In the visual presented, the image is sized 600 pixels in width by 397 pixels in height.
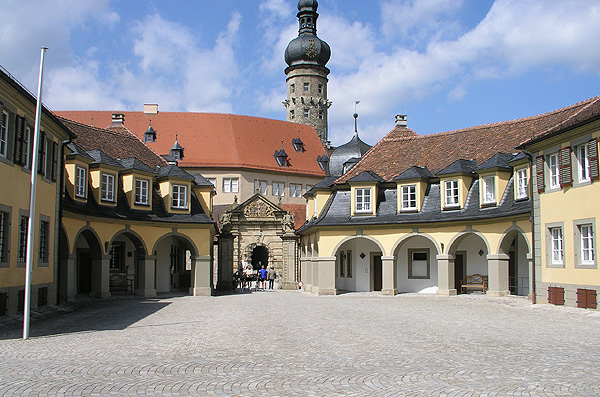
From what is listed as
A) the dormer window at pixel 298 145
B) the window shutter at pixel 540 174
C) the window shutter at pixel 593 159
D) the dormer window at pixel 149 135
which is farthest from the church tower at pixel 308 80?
the window shutter at pixel 593 159

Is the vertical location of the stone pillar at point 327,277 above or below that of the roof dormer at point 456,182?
below

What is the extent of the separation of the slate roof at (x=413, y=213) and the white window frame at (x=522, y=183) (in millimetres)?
389

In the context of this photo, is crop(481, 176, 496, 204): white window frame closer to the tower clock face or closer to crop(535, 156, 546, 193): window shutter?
crop(535, 156, 546, 193): window shutter

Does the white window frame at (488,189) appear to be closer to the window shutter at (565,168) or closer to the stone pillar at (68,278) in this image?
the window shutter at (565,168)

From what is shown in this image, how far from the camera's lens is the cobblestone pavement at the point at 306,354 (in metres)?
8.45

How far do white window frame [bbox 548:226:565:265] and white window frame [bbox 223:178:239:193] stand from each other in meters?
40.0

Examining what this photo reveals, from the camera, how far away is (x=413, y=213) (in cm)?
3159

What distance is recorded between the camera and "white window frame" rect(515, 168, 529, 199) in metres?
25.8

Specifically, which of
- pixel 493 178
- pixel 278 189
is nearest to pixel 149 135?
pixel 278 189

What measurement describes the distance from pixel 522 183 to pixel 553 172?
3.45 meters

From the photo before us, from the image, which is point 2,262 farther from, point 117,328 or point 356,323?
point 356,323

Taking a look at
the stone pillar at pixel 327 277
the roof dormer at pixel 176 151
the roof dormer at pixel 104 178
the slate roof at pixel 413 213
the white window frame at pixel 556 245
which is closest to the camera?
the white window frame at pixel 556 245

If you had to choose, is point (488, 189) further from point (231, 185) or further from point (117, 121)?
point (231, 185)

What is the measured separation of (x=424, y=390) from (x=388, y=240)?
2355 cm
